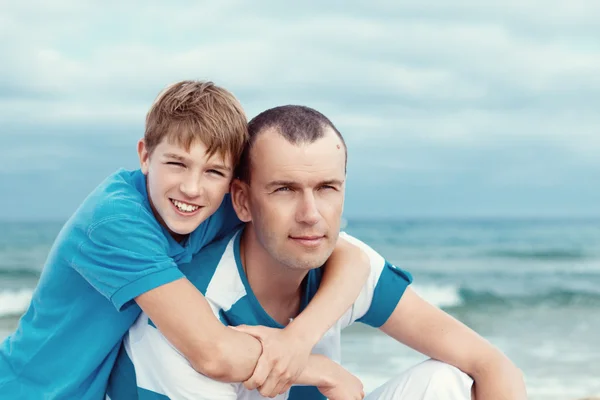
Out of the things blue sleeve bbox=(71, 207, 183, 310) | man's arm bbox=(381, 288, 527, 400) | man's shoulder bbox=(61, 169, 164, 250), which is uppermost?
man's shoulder bbox=(61, 169, 164, 250)

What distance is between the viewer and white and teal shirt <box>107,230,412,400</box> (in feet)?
8.48

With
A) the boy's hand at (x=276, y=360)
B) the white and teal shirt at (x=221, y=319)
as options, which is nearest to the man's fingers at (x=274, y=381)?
the boy's hand at (x=276, y=360)

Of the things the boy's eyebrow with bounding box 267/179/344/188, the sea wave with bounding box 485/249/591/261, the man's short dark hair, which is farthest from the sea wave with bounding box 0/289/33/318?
the sea wave with bounding box 485/249/591/261

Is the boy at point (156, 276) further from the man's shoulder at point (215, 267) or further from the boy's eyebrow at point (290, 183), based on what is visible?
the boy's eyebrow at point (290, 183)

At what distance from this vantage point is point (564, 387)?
753 cm

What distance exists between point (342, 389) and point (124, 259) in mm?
968

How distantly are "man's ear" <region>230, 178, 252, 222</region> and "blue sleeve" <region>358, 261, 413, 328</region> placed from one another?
63cm

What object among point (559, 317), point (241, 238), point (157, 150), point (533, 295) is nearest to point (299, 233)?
point (241, 238)

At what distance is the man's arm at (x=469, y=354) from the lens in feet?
9.76

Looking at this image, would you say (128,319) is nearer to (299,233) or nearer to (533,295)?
(299,233)

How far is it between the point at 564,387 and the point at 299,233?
18.7 feet

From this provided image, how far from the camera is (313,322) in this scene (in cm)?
276

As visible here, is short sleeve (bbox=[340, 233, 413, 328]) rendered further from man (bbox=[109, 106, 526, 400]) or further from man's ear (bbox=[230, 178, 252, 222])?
man's ear (bbox=[230, 178, 252, 222])

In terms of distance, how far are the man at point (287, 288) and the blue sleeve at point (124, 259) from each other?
23cm
